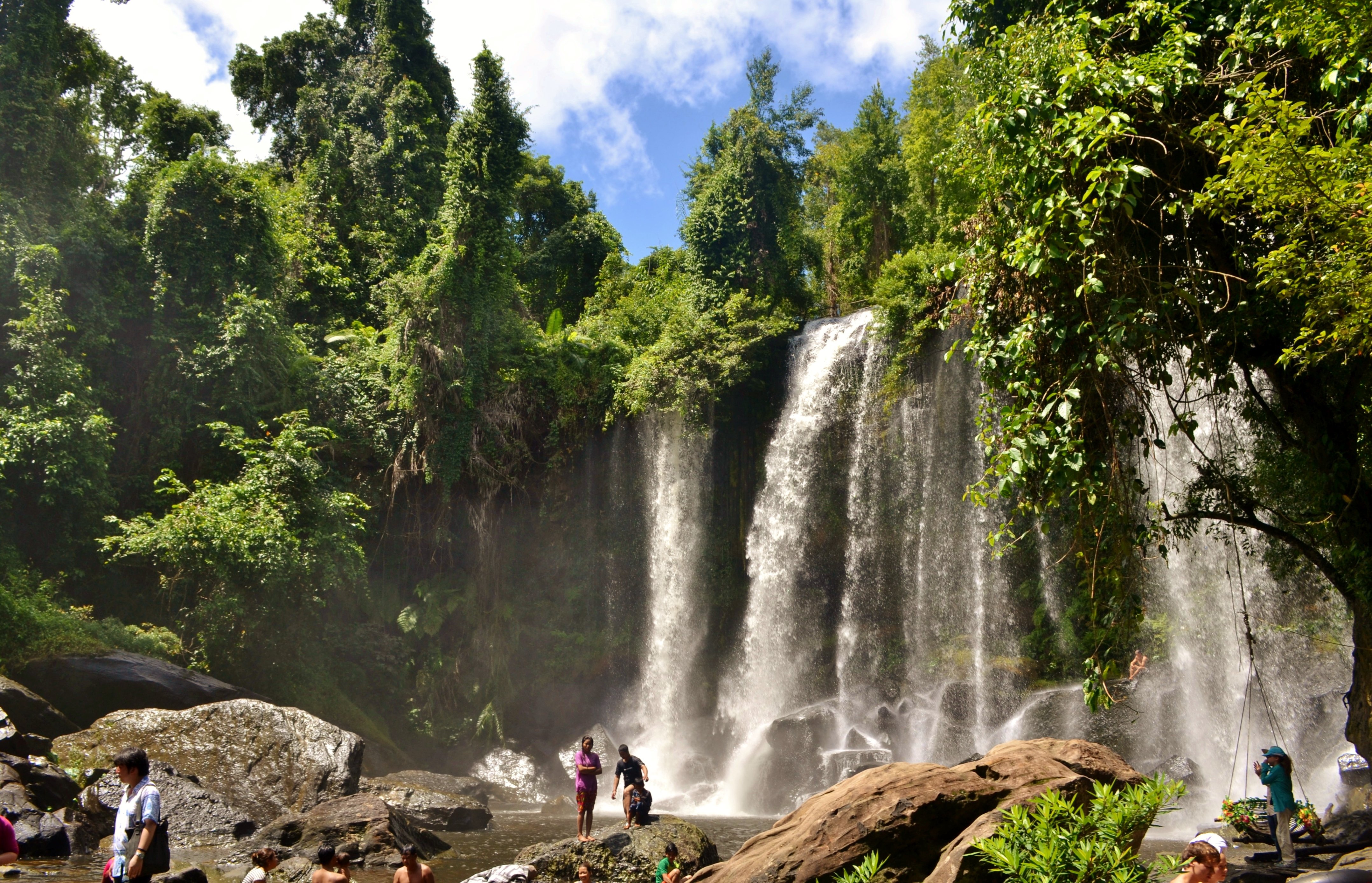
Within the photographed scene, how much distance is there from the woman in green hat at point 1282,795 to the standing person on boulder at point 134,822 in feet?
29.1

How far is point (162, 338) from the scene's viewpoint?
18938mm

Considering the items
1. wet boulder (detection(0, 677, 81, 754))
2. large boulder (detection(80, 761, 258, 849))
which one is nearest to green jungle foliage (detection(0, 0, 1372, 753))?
wet boulder (detection(0, 677, 81, 754))

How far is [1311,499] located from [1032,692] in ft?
27.2

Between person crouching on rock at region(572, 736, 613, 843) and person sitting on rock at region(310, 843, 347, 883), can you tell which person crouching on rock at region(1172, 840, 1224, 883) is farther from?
person crouching on rock at region(572, 736, 613, 843)

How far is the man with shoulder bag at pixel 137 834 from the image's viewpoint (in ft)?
15.5

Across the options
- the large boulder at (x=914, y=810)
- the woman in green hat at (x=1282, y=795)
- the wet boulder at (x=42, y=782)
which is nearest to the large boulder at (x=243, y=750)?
the wet boulder at (x=42, y=782)

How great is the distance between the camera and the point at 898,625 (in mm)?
18516

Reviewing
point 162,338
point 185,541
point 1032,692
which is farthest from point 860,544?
point 162,338

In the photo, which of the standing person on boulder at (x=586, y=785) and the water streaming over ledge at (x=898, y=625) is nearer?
the standing person on boulder at (x=586, y=785)

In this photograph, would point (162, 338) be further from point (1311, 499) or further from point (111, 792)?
point (1311, 499)

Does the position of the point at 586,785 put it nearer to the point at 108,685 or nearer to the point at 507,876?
the point at 507,876

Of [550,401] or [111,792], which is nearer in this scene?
[111,792]

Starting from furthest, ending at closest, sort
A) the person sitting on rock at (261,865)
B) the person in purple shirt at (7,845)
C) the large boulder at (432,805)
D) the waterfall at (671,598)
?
the waterfall at (671,598) → the large boulder at (432,805) → the person sitting on rock at (261,865) → the person in purple shirt at (7,845)

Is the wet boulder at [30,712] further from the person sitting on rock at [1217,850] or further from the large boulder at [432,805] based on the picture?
→ the person sitting on rock at [1217,850]
